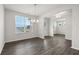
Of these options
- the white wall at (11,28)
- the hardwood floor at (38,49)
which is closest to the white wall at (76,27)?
the hardwood floor at (38,49)

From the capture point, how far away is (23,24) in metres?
5.47

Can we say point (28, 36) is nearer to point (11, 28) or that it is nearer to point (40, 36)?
point (40, 36)

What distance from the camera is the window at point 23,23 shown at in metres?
5.09

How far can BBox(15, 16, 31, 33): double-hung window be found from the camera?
508cm

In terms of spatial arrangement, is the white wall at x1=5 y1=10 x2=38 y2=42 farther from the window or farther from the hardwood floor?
the hardwood floor

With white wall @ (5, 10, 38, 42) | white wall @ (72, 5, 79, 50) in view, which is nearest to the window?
white wall @ (5, 10, 38, 42)

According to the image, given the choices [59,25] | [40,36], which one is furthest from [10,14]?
[59,25]

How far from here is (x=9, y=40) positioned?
14.5 ft

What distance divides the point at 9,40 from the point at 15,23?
4.04 feet

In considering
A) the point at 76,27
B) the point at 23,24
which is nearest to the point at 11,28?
the point at 23,24

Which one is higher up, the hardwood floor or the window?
the window

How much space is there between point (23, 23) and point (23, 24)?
0.08 meters
